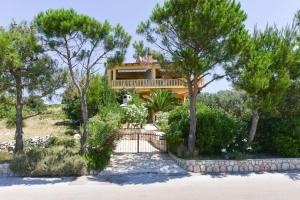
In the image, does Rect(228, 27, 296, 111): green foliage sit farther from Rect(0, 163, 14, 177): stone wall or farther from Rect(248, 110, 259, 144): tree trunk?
Rect(0, 163, 14, 177): stone wall

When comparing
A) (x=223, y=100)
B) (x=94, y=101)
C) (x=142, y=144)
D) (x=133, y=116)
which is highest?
(x=223, y=100)

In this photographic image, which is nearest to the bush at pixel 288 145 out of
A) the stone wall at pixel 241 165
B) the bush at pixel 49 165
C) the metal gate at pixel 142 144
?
the stone wall at pixel 241 165

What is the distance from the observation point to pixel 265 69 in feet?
30.7

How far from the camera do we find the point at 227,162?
939cm

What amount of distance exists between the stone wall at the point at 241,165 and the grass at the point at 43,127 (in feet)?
26.9

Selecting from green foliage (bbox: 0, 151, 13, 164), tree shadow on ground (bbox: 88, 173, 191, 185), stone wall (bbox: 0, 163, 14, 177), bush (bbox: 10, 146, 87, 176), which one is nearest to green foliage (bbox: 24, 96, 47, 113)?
green foliage (bbox: 0, 151, 13, 164)

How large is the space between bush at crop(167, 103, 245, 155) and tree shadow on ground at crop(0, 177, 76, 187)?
13.6ft

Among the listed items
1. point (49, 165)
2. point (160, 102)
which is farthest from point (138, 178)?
point (160, 102)

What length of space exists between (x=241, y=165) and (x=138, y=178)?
3579 millimetres

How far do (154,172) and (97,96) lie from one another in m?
11.1

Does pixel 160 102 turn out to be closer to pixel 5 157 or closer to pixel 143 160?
pixel 143 160

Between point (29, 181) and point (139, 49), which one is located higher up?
point (139, 49)

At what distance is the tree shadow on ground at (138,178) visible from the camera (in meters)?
8.05

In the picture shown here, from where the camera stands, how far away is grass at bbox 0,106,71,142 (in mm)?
16125
